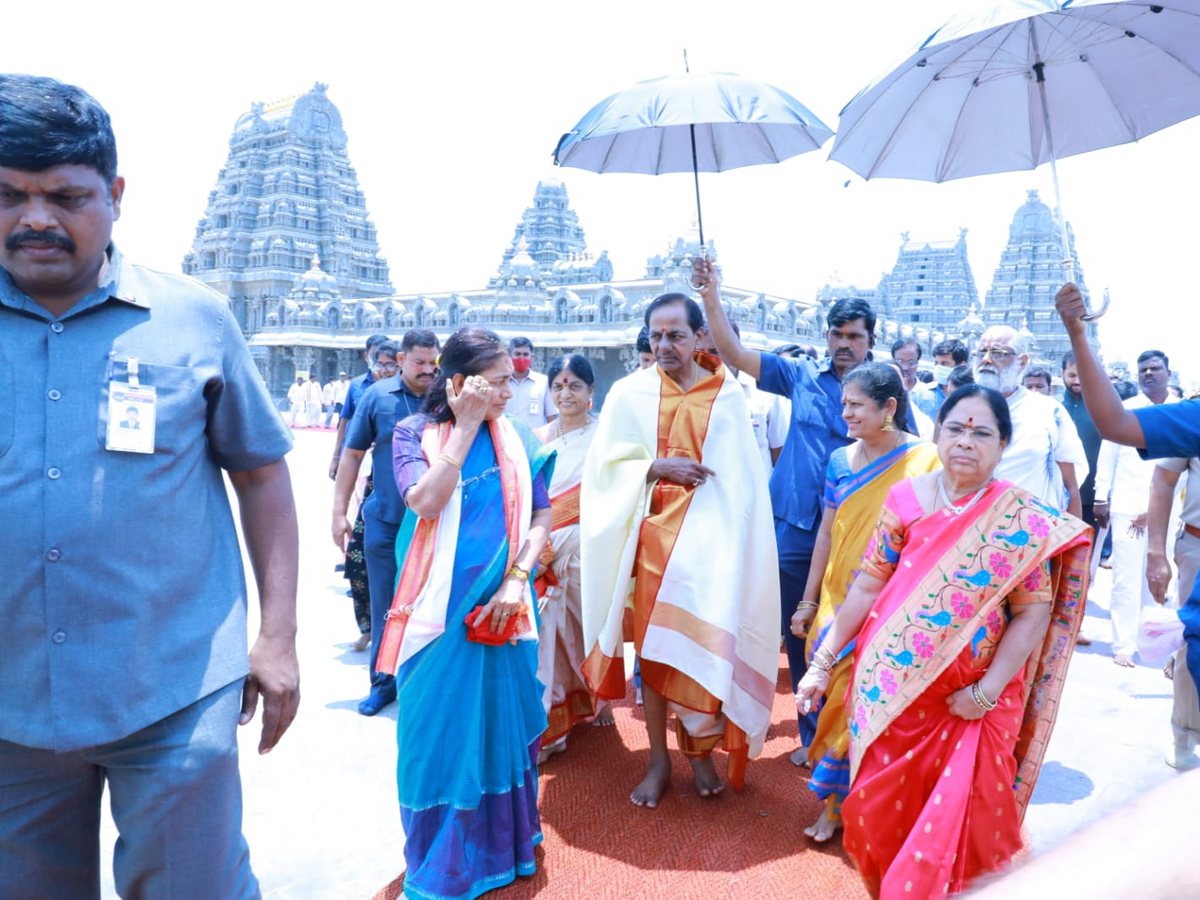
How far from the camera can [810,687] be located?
2537 millimetres

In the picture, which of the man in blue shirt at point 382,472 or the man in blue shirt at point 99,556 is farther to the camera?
the man in blue shirt at point 382,472

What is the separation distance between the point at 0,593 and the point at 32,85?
88 cm

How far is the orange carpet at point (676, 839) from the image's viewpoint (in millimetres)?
2553

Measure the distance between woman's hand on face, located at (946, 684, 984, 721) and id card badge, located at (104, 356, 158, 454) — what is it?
207 cm

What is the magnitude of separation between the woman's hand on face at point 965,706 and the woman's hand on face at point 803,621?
2.68 ft

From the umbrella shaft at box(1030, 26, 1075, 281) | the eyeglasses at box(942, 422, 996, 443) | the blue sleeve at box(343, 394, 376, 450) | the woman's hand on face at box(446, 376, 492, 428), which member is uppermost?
the umbrella shaft at box(1030, 26, 1075, 281)

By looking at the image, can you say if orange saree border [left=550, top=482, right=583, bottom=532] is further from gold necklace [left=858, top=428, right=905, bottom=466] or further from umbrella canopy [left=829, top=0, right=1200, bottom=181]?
umbrella canopy [left=829, top=0, right=1200, bottom=181]

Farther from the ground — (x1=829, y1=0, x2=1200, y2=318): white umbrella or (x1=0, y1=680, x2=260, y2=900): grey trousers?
(x1=829, y1=0, x2=1200, y2=318): white umbrella

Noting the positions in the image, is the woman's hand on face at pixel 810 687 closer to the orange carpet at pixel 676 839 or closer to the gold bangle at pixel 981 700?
the gold bangle at pixel 981 700

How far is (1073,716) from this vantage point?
4066 mm

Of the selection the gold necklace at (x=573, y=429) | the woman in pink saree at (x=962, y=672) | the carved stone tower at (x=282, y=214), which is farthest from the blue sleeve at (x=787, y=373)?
the carved stone tower at (x=282, y=214)

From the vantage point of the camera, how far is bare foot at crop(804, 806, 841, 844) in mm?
2809

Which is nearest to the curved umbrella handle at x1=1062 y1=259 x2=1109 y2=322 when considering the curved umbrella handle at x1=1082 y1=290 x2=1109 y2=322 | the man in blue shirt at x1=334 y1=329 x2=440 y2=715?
the curved umbrella handle at x1=1082 y1=290 x2=1109 y2=322

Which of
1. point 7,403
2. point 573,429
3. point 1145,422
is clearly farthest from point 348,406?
point 1145,422
